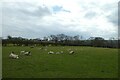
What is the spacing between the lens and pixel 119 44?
90875 millimetres

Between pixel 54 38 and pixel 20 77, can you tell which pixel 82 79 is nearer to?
pixel 20 77

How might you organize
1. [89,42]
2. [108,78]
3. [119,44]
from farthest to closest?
1. [89,42]
2. [119,44]
3. [108,78]

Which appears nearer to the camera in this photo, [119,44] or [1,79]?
[1,79]

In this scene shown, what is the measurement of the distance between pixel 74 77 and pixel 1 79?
3.87 meters

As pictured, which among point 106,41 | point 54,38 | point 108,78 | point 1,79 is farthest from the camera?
point 54,38

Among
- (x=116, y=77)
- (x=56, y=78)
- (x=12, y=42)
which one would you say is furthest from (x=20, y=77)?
(x=12, y=42)

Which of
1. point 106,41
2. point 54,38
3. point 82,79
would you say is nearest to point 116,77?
point 82,79

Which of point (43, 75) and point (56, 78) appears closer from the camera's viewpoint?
point (56, 78)

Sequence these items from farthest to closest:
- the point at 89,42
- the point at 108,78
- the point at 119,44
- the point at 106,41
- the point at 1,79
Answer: the point at 89,42, the point at 106,41, the point at 119,44, the point at 108,78, the point at 1,79

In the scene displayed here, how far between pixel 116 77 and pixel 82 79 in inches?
82.0

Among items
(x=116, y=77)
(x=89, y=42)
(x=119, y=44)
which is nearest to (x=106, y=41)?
(x=89, y=42)

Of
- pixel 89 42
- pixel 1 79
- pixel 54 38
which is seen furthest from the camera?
pixel 54 38

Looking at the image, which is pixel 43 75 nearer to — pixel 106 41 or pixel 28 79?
pixel 28 79

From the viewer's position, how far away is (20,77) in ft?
45.7
